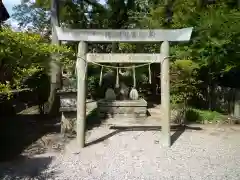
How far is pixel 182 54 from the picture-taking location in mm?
10133

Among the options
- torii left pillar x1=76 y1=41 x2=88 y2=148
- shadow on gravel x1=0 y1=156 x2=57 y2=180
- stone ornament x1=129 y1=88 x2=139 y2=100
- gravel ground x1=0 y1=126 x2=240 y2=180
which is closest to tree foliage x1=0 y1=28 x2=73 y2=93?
torii left pillar x1=76 y1=41 x2=88 y2=148

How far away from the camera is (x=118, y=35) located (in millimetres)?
6508

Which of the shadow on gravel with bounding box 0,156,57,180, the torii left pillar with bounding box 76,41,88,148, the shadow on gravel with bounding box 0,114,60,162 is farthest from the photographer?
the shadow on gravel with bounding box 0,114,60,162

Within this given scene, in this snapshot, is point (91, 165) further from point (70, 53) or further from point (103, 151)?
point (70, 53)

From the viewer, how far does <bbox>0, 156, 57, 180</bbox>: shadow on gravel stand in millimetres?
5109

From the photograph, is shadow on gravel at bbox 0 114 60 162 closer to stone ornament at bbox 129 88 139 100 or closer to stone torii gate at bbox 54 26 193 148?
stone torii gate at bbox 54 26 193 148

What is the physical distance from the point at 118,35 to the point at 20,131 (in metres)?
4.23

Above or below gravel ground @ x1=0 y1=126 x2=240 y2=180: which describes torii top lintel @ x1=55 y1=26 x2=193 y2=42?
above

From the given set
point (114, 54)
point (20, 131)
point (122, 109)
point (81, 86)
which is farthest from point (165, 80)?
point (20, 131)

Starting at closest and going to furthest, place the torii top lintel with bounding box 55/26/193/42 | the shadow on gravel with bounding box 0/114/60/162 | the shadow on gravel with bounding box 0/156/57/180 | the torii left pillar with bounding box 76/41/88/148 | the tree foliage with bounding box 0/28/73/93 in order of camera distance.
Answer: the shadow on gravel with bounding box 0/156/57/180
the tree foliage with bounding box 0/28/73/93
the torii top lintel with bounding box 55/26/193/42
the torii left pillar with bounding box 76/41/88/148
the shadow on gravel with bounding box 0/114/60/162

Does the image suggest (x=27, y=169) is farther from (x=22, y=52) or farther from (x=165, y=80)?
(x=165, y=80)

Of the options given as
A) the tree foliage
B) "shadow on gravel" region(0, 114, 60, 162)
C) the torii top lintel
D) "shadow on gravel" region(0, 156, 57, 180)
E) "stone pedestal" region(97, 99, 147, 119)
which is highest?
the torii top lintel

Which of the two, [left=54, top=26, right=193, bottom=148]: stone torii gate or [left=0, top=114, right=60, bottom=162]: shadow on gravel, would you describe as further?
[left=0, top=114, right=60, bottom=162]: shadow on gravel

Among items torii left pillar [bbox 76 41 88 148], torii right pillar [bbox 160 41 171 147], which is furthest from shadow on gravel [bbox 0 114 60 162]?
torii right pillar [bbox 160 41 171 147]
